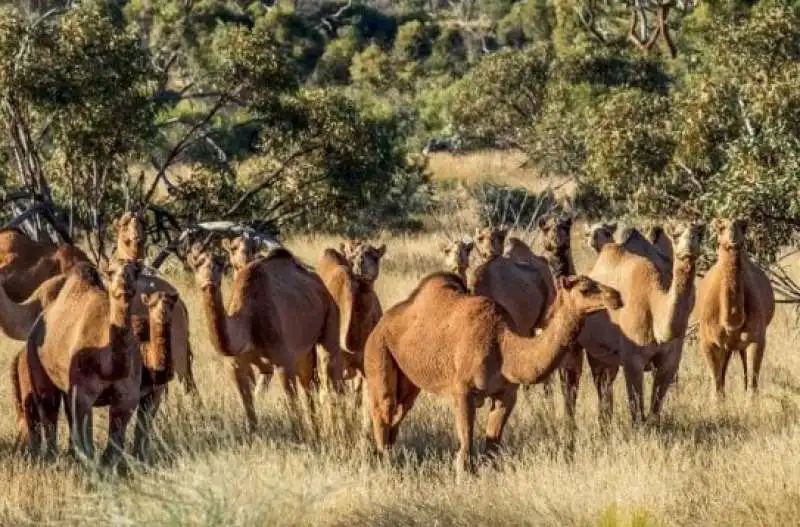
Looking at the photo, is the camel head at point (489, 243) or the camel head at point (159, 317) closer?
the camel head at point (159, 317)

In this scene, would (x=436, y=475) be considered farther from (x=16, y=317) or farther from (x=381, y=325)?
(x=16, y=317)

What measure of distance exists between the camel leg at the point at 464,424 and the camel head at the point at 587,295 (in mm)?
1026

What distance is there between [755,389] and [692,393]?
1.95ft

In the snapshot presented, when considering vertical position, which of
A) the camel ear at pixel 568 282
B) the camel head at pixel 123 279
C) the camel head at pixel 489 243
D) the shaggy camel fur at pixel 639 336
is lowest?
A: the shaggy camel fur at pixel 639 336

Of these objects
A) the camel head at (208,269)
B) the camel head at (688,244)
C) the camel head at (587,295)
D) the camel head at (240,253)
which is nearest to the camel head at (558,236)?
the camel head at (688,244)

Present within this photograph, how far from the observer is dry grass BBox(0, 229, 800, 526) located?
7.80 m

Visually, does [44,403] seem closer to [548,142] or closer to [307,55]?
[548,142]

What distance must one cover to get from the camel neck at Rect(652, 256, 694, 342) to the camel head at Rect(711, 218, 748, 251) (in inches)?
29.1

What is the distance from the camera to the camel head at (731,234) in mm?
11797

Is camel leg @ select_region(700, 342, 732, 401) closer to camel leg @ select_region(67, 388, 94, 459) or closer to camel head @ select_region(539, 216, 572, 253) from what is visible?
camel head @ select_region(539, 216, 572, 253)

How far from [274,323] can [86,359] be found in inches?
91.6

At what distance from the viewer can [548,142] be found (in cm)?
3170

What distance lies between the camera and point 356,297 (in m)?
11.7

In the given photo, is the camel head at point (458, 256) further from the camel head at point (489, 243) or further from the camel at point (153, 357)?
the camel at point (153, 357)
